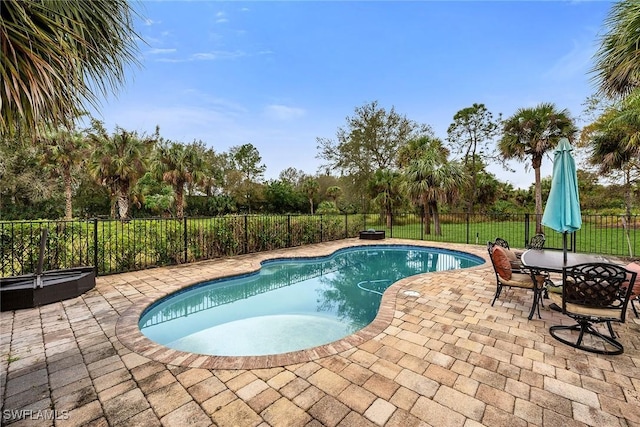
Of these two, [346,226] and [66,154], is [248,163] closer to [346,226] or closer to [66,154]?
[66,154]

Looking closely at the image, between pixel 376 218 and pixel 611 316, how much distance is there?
1669cm

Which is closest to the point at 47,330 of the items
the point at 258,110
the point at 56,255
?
the point at 56,255

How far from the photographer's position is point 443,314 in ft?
12.1

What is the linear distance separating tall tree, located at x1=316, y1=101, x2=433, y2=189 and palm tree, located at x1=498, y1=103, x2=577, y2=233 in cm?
932

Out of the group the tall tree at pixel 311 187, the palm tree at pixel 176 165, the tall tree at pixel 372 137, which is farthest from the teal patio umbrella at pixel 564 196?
the tall tree at pixel 311 187

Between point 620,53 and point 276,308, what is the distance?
20.7 ft

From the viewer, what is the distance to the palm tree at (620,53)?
330 centimetres

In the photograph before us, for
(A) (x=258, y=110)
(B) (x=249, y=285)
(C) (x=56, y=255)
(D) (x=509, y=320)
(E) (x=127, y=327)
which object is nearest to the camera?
(E) (x=127, y=327)

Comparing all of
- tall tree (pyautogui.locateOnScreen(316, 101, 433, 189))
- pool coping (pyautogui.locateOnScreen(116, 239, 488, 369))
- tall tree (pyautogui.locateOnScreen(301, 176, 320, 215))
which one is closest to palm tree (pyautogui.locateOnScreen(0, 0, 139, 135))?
pool coping (pyautogui.locateOnScreen(116, 239, 488, 369))

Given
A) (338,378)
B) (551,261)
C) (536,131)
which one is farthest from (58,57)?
(536,131)

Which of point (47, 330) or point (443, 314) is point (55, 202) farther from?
point (443, 314)

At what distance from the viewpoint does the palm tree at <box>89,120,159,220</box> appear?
47.0 feet

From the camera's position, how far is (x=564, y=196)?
11.7 ft

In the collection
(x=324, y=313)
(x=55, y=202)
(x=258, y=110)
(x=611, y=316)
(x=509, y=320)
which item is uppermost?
(x=258, y=110)
